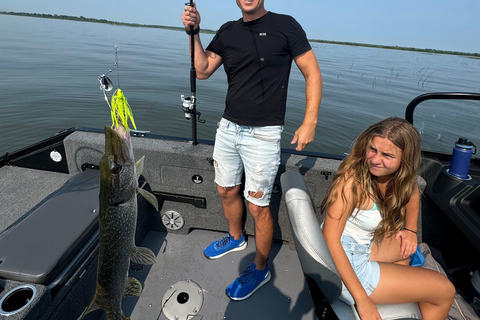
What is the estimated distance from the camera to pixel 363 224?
1.99 metres

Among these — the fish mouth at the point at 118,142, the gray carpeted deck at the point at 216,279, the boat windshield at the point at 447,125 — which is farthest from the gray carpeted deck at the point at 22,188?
the boat windshield at the point at 447,125

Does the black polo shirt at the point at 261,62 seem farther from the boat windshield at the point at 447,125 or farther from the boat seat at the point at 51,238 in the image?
the boat windshield at the point at 447,125

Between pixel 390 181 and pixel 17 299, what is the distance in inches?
98.0

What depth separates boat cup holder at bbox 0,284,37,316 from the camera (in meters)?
1.43

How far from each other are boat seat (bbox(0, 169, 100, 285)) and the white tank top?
1.88 meters

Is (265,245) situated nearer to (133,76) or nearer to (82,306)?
(82,306)

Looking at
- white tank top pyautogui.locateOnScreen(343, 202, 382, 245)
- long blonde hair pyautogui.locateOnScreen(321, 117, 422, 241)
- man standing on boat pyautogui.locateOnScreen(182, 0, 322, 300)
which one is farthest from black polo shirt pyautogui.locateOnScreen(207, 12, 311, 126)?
white tank top pyautogui.locateOnScreen(343, 202, 382, 245)

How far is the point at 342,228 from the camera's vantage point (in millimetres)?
1884

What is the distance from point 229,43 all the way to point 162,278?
7.15 ft

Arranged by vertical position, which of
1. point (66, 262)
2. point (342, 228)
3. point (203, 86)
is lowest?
point (203, 86)

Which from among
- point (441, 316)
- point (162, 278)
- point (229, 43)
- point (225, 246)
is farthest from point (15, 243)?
point (441, 316)

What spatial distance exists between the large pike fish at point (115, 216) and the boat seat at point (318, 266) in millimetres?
856

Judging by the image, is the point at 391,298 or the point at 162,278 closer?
the point at 391,298

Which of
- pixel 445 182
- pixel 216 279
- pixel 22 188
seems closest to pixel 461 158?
pixel 445 182
